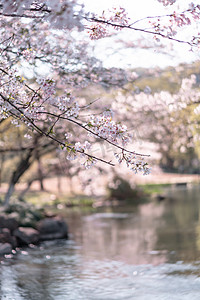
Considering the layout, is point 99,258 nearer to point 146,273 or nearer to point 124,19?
point 146,273

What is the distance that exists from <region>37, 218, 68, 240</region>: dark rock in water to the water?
0.54 meters

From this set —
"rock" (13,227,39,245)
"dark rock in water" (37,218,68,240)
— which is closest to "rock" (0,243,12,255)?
"rock" (13,227,39,245)

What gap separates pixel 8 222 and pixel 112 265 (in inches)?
214

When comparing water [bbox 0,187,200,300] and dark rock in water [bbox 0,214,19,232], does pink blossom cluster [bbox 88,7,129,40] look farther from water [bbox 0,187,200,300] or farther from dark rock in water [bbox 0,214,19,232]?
dark rock in water [bbox 0,214,19,232]

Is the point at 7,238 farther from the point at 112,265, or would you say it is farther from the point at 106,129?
the point at 106,129

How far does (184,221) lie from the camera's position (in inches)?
874

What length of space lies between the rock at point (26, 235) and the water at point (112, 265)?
57 cm

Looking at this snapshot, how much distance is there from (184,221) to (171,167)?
64.1 meters

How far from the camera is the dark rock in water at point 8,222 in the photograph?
54.7 ft

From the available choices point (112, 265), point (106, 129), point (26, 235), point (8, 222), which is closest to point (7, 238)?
point (8, 222)

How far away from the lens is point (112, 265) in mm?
13125

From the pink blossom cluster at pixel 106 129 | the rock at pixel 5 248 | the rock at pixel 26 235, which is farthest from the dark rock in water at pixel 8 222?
the pink blossom cluster at pixel 106 129

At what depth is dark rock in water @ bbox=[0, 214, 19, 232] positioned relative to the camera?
1669 centimetres

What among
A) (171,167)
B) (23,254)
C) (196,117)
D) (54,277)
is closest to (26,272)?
(54,277)
